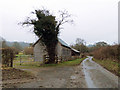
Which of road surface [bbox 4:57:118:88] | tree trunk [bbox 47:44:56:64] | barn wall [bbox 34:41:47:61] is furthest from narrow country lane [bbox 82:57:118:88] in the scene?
barn wall [bbox 34:41:47:61]

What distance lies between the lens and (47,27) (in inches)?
606

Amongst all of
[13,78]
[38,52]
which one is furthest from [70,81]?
[38,52]

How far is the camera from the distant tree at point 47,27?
1505 cm

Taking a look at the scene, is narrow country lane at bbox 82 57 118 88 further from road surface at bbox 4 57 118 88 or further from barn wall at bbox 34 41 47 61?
barn wall at bbox 34 41 47 61

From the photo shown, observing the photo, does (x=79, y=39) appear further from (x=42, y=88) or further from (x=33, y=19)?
(x=42, y=88)

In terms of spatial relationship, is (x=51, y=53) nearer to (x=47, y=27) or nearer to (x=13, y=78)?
(x=47, y=27)

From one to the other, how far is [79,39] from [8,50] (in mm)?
60500

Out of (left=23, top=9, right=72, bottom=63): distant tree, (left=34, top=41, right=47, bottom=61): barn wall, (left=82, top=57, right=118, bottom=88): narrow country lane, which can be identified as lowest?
(left=82, top=57, right=118, bottom=88): narrow country lane

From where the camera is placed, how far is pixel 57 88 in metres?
4.77

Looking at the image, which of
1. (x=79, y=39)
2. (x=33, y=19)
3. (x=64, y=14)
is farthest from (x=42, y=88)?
(x=79, y=39)

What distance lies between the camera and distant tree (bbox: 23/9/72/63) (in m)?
15.0

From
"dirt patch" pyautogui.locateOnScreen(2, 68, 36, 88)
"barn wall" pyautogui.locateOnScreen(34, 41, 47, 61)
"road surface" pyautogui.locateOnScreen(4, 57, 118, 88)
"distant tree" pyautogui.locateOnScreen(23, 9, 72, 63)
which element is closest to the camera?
"road surface" pyautogui.locateOnScreen(4, 57, 118, 88)

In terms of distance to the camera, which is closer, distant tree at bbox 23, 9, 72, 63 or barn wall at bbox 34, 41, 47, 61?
distant tree at bbox 23, 9, 72, 63

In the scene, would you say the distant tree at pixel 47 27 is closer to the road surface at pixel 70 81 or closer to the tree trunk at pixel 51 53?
the tree trunk at pixel 51 53
